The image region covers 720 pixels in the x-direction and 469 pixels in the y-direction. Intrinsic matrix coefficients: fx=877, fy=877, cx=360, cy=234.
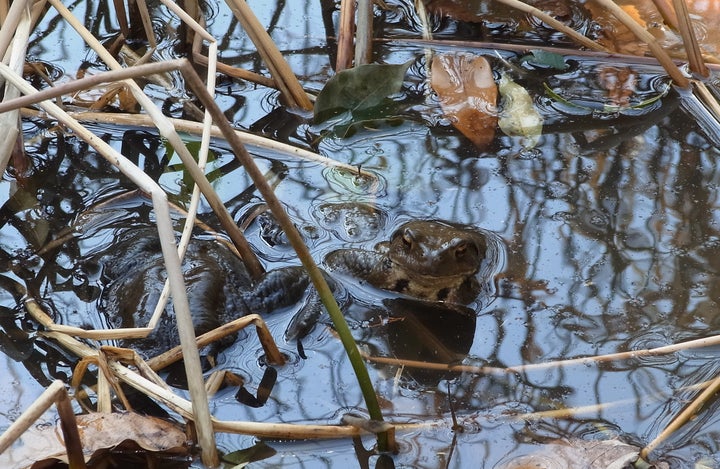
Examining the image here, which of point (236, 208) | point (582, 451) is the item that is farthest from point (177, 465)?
point (236, 208)

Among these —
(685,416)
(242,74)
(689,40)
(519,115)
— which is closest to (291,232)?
(685,416)

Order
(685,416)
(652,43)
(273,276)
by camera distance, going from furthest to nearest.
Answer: (652,43) < (273,276) < (685,416)

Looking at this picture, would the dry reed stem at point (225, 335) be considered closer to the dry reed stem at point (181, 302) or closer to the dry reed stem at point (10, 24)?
the dry reed stem at point (181, 302)

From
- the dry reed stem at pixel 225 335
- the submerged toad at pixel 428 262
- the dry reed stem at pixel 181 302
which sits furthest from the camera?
the submerged toad at pixel 428 262

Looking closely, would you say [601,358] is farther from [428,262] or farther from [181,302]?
[181,302]

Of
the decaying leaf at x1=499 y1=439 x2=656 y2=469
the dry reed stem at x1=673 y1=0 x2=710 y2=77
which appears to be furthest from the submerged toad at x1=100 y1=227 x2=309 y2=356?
the dry reed stem at x1=673 y1=0 x2=710 y2=77

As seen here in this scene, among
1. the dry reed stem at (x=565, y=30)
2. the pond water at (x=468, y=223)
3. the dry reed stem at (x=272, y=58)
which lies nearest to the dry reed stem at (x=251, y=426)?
the pond water at (x=468, y=223)
